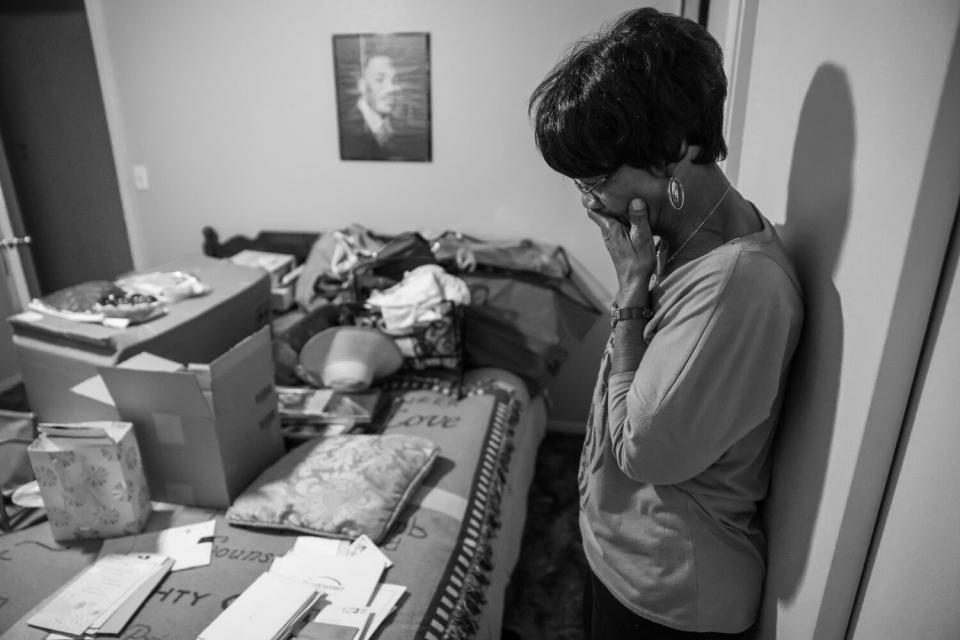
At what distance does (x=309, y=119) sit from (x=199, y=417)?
1729 millimetres

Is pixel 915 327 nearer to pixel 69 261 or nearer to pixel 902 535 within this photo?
pixel 902 535

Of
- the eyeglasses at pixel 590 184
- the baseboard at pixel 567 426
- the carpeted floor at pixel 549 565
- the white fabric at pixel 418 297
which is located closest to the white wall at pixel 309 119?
the white fabric at pixel 418 297

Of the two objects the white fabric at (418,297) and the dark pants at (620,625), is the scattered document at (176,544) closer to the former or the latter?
the dark pants at (620,625)

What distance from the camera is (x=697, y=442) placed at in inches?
29.8

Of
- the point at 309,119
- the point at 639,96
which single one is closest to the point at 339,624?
the point at 639,96

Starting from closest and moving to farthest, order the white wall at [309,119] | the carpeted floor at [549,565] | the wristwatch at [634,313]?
the wristwatch at [634,313], the carpeted floor at [549,565], the white wall at [309,119]

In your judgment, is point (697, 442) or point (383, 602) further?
point (383, 602)

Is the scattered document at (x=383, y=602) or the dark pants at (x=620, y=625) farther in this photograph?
the scattered document at (x=383, y=602)

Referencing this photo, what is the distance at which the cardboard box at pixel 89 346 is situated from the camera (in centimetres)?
165

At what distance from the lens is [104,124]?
Result: 10.4ft

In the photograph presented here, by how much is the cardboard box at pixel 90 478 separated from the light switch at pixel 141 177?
6.38ft

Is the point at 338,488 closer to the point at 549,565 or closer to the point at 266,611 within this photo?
the point at 266,611

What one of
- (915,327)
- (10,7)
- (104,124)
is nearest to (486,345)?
(915,327)

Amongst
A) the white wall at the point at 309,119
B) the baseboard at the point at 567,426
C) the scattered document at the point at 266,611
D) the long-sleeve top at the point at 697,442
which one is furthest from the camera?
the baseboard at the point at 567,426
